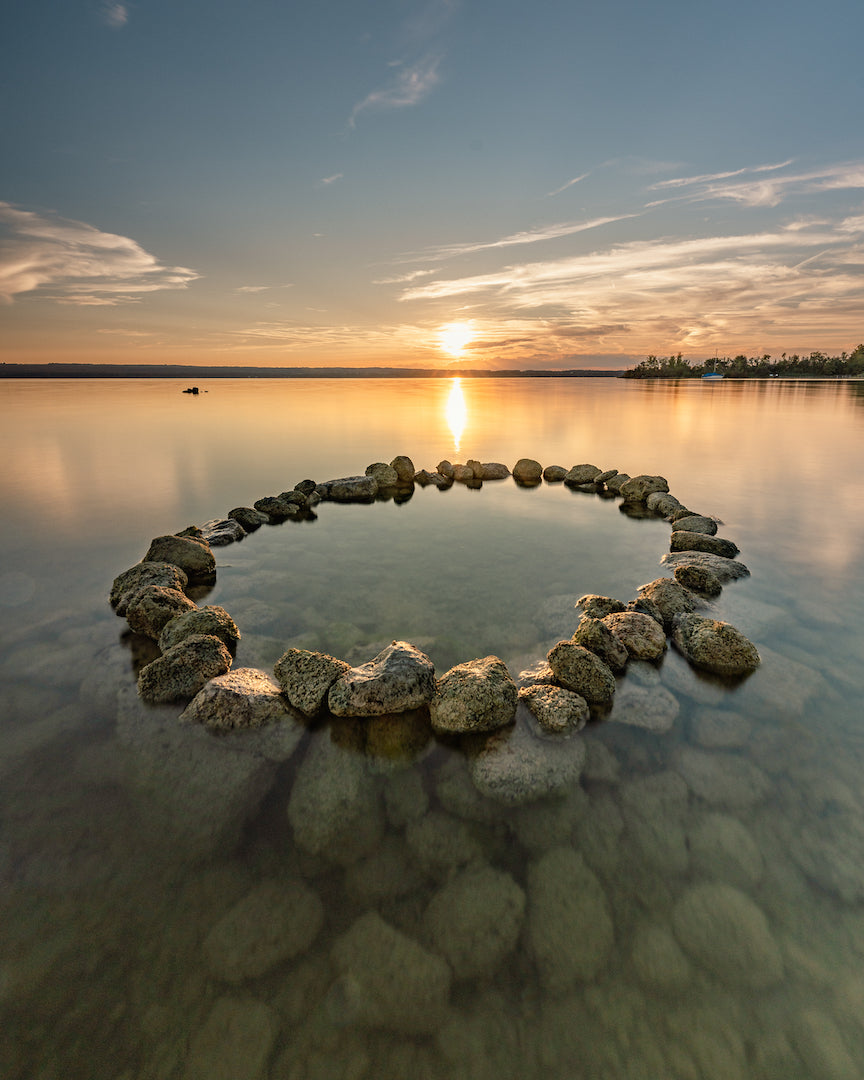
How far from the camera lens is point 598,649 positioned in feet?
24.2

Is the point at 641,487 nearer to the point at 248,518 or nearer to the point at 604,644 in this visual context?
the point at 604,644

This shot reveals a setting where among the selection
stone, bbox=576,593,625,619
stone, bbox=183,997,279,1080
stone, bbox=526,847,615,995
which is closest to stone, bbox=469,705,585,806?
stone, bbox=526,847,615,995

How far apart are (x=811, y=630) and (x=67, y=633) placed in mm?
13510

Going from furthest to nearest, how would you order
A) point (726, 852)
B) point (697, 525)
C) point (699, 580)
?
point (697, 525) → point (699, 580) → point (726, 852)

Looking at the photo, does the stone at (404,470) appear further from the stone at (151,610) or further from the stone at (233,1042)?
the stone at (233,1042)

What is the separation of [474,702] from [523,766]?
96 centimetres

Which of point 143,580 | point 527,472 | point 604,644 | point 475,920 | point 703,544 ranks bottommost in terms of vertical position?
point 475,920

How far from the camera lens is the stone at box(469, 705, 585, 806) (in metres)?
5.22

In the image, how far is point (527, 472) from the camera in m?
22.1

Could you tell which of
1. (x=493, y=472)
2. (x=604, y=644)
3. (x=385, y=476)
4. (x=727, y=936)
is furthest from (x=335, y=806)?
(x=493, y=472)

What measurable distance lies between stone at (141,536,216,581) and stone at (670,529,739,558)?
11958mm

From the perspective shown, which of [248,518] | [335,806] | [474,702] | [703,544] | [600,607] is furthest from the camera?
[248,518]

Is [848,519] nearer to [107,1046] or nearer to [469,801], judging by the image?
[469,801]

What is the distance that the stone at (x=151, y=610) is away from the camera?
329 inches
